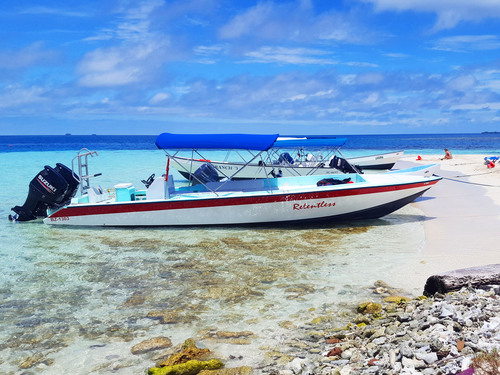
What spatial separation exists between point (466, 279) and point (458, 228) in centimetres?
595

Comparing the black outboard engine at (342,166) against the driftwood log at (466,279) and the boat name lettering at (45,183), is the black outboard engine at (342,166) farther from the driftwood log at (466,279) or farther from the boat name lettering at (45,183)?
the driftwood log at (466,279)

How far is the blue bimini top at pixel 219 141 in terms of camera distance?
38.1 ft

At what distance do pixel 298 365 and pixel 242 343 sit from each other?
1.12 meters

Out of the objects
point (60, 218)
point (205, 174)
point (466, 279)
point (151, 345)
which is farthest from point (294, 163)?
point (151, 345)

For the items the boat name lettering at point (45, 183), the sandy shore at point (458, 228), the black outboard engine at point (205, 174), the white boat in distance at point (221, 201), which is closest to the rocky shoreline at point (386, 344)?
the sandy shore at point (458, 228)

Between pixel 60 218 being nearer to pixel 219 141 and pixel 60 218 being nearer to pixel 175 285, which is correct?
pixel 219 141

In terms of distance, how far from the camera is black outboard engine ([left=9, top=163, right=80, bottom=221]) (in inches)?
501

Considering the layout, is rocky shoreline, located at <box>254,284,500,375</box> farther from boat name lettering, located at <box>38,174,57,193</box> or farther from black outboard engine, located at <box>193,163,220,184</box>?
boat name lettering, located at <box>38,174,57,193</box>

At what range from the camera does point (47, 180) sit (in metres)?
12.7

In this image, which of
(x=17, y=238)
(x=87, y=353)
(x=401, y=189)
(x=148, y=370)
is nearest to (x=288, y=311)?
(x=148, y=370)

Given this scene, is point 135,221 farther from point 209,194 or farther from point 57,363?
point 57,363

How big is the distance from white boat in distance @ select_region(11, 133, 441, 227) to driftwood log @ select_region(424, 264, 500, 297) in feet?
18.2

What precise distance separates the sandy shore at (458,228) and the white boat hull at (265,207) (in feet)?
4.44

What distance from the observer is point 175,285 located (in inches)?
317
